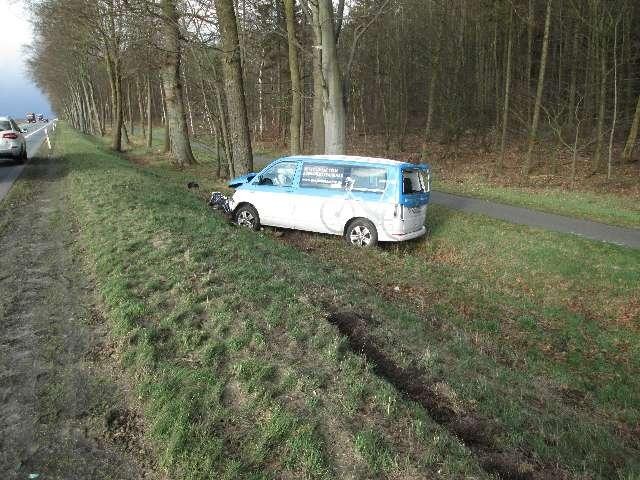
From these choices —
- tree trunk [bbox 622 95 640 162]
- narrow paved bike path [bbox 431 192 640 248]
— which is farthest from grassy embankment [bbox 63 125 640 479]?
tree trunk [bbox 622 95 640 162]

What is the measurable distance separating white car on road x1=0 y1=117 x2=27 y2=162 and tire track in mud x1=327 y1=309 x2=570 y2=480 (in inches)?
671

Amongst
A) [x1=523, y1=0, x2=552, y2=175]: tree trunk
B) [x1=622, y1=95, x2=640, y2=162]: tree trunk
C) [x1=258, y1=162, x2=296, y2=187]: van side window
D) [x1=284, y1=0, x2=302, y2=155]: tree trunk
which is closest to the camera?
[x1=258, y1=162, x2=296, y2=187]: van side window

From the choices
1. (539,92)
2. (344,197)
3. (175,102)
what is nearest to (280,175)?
(344,197)

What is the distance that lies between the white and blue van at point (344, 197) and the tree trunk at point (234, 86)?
3990 mm

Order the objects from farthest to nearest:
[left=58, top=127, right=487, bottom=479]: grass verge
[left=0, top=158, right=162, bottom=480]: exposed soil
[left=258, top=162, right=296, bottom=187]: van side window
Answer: [left=258, top=162, right=296, bottom=187]: van side window
[left=0, top=158, right=162, bottom=480]: exposed soil
[left=58, top=127, right=487, bottom=479]: grass verge

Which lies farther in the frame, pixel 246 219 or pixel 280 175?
pixel 246 219

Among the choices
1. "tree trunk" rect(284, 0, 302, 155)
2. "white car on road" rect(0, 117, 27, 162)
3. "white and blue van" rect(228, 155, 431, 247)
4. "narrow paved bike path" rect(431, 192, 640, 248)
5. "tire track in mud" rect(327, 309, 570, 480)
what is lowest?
"narrow paved bike path" rect(431, 192, 640, 248)

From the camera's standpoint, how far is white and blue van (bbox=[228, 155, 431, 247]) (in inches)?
374

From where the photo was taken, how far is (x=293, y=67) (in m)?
16.7

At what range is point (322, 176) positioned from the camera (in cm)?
1013

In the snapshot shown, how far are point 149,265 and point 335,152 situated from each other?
24.6 ft

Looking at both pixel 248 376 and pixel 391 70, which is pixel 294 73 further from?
pixel 248 376

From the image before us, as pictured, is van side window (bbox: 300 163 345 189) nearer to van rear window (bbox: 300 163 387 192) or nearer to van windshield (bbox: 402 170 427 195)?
van rear window (bbox: 300 163 387 192)

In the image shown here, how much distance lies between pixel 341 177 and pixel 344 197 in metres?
0.43
